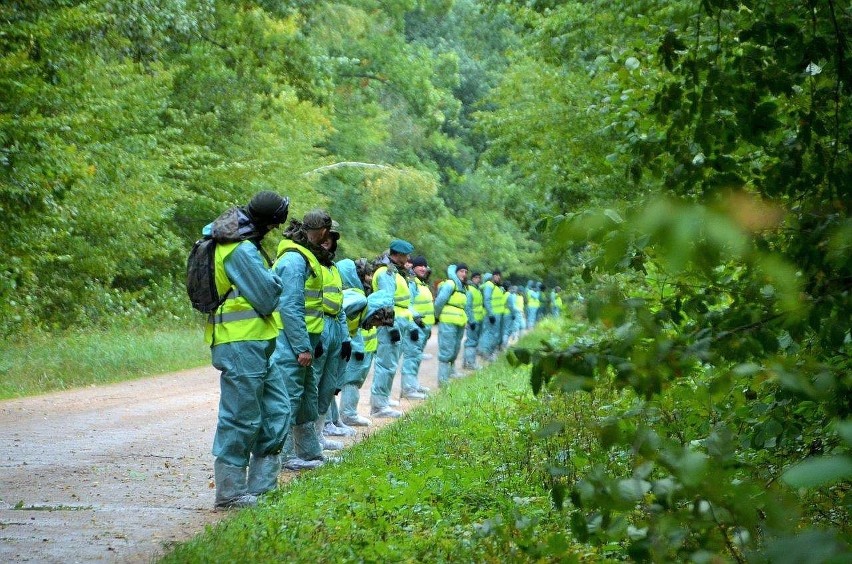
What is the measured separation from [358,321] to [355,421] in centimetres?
195

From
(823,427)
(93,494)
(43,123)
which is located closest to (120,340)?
(43,123)

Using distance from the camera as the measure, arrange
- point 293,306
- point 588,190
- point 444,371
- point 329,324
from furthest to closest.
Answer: point 444,371
point 588,190
point 329,324
point 293,306

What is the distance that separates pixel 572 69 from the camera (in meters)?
21.3

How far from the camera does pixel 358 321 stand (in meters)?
12.9

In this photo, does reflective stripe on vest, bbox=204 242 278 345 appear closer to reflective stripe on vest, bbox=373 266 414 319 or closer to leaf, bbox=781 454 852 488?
leaf, bbox=781 454 852 488

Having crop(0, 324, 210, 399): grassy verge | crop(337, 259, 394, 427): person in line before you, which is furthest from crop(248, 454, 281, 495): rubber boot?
crop(0, 324, 210, 399): grassy verge

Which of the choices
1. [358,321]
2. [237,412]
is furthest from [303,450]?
[358,321]

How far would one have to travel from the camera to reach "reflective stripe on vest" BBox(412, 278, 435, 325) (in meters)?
19.0

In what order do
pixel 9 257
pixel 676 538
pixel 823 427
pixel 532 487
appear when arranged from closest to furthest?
pixel 676 538 < pixel 823 427 < pixel 532 487 < pixel 9 257

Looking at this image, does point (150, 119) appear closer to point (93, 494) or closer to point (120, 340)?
point (120, 340)

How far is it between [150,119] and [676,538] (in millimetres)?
24993

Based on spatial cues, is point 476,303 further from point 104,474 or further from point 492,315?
point 104,474

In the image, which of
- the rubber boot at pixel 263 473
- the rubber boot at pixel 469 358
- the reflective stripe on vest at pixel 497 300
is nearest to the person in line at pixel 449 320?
the rubber boot at pixel 469 358

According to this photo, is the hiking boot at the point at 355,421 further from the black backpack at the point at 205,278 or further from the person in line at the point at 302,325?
the black backpack at the point at 205,278
